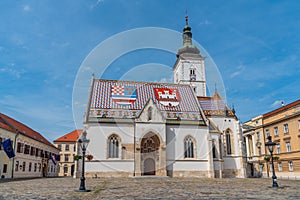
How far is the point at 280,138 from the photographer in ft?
120

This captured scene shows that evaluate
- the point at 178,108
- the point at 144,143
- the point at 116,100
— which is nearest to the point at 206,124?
the point at 178,108

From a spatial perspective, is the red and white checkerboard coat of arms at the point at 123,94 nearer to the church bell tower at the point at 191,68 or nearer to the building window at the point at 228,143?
the building window at the point at 228,143

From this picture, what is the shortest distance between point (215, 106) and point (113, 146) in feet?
57.7

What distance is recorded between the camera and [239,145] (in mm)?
35688

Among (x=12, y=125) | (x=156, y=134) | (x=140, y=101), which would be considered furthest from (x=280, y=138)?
(x=12, y=125)

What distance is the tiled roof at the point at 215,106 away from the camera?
37.7 m

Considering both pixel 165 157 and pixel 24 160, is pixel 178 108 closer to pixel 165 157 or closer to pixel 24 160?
pixel 165 157

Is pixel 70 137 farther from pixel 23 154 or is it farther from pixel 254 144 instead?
pixel 254 144

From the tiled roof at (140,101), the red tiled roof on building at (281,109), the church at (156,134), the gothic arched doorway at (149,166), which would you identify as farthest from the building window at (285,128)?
the gothic arched doorway at (149,166)

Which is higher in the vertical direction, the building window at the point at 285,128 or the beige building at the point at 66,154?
the building window at the point at 285,128

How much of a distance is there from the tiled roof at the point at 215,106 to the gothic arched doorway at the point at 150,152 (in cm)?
1024

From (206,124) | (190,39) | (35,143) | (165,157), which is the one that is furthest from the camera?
(190,39)

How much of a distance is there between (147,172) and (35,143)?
23.4 metres

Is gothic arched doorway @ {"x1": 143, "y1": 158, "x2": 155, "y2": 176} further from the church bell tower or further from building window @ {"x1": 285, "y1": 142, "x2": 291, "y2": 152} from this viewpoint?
the church bell tower
